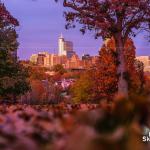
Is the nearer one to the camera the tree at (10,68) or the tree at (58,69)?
the tree at (10,68)

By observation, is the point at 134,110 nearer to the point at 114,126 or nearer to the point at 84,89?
the point at 114,126

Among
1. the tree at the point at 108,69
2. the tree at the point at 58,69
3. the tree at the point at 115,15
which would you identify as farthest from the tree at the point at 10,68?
the tree at the point at 58,69

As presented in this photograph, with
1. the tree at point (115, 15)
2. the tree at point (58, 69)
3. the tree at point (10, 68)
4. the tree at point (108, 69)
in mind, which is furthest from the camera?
the tree at point (58, 69)

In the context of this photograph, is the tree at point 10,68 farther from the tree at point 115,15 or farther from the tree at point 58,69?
the tree at point 58,69

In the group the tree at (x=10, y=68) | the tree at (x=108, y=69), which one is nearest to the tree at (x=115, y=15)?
the tree at (x=10, y=68)

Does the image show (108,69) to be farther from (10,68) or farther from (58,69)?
(58,69)

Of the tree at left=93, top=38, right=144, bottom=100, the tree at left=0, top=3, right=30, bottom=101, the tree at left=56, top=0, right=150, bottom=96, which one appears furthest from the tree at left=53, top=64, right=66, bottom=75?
the tree at left=56, top=0, right=150, bottom=96

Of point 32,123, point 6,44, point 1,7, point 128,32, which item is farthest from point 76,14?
point 32,123

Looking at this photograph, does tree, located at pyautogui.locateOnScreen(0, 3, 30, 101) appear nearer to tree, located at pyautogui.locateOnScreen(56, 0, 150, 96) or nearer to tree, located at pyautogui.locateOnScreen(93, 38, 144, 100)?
tree, located at pyautogui.locateOnScreen(56, 0, 150, 96)

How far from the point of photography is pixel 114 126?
183 centimetres

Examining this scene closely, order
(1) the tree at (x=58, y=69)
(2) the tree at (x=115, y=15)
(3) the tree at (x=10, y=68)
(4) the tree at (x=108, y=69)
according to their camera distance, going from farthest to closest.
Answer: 1. (1) the tree at (x=58, y=69)
2. (4) the tree at (x=108, y=69)
3. (3) the tree at (x=10, y=68)
4. (2) the tree at (x=115, y=15)

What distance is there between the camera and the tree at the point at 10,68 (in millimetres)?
31984

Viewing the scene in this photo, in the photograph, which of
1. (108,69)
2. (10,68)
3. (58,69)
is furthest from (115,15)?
(58,69)

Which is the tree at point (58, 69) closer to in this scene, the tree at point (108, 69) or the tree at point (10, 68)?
the tree at point (108, 69)
